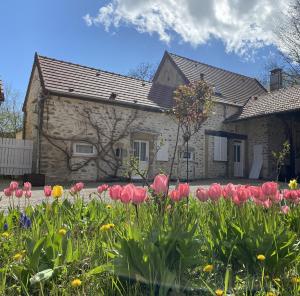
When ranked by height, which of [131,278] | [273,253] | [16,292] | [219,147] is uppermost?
[219,147]

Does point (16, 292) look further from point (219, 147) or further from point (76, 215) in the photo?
point (219, 147)

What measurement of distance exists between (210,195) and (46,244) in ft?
3.98

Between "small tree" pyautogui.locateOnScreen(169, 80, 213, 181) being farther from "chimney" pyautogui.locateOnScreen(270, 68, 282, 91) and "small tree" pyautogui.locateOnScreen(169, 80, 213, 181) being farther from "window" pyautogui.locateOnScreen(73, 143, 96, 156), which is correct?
"chimney" pyautogui.locateOnScreen(270, 68, 282, 91)

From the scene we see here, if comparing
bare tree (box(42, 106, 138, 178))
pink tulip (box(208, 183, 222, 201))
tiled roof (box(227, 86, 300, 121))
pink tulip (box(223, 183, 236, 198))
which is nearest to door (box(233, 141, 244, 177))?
tiled roof (box(227, 86, 300, 121))

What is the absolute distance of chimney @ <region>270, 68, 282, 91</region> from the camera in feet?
75.5

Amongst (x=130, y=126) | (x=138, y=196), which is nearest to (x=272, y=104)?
(x=130, y=126)

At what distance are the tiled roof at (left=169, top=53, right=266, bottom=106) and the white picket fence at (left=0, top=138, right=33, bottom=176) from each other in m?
10.2

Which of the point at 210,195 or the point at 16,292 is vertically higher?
the point at 210,195

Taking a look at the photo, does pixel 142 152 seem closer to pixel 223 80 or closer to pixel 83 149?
pixel 83 149

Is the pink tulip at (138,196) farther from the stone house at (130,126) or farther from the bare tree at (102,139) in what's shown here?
the bare tree at (102,139)

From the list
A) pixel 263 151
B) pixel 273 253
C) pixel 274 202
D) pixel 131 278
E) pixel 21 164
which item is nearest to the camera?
pixel 131 278

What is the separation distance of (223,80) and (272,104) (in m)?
5.07

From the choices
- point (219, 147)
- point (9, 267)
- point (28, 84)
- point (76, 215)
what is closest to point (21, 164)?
point (28, 84)

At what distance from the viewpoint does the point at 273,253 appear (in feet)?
6.25
